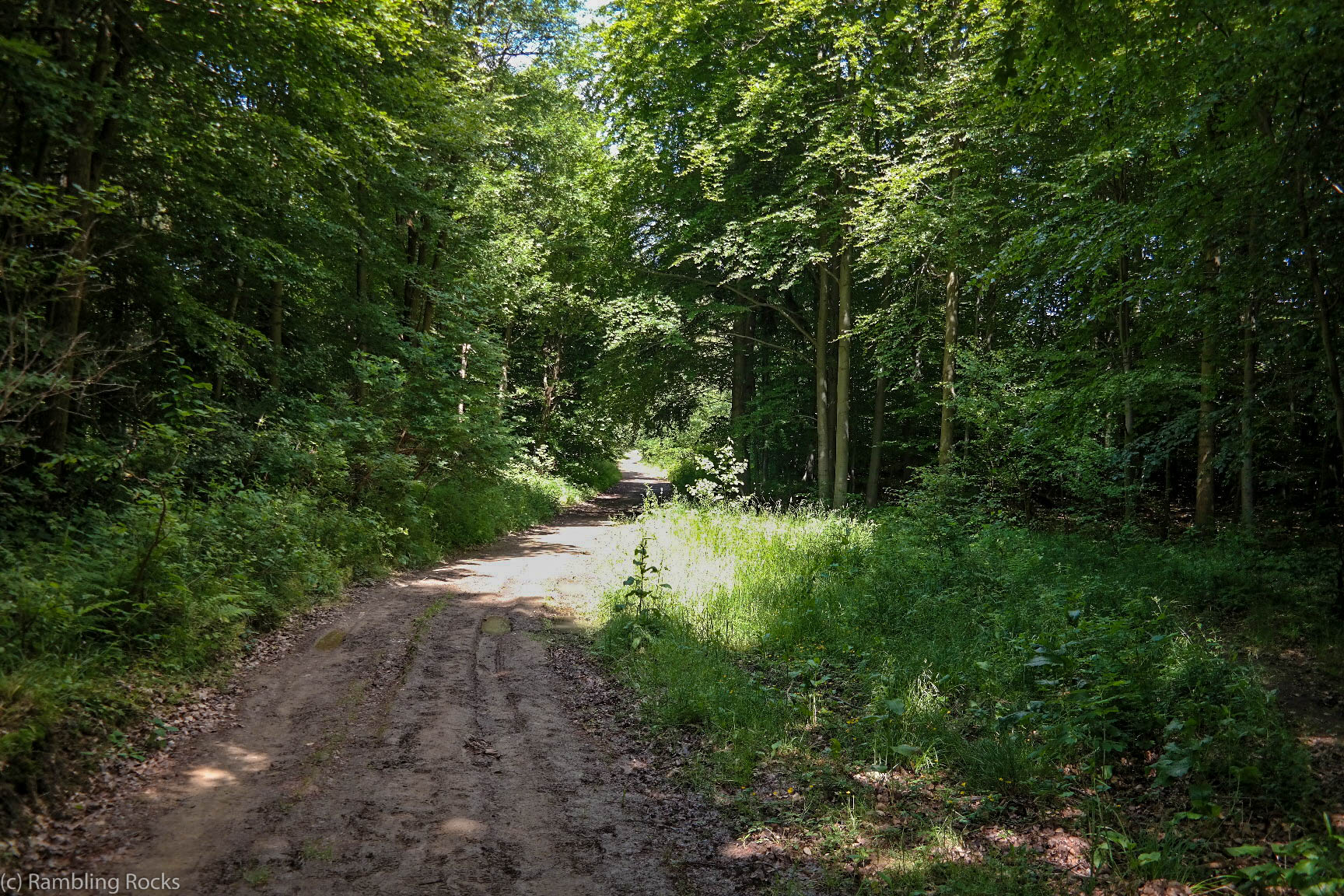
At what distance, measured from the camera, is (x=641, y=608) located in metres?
8.34

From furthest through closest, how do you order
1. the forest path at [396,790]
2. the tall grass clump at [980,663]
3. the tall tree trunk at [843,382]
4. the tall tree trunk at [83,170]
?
the tall tree trunk at [843,382] < the tall tree trunk at [83,170] < the tall grass clump at [980,663] < the forest path at [396,790]

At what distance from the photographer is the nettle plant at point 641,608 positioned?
300 inches

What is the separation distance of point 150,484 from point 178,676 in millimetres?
3059

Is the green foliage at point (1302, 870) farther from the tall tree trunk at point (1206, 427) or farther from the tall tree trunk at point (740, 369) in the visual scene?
the tall tree trunk at point (740, 369)

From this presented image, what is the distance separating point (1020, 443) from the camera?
11055 mm

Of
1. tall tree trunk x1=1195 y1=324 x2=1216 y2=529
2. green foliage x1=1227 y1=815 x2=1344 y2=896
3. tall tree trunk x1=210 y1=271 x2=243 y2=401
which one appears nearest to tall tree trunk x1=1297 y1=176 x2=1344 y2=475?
tall tree trunk x1=1195 y1=324 x2=1216 y2=529

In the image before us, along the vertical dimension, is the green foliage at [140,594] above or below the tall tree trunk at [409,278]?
below

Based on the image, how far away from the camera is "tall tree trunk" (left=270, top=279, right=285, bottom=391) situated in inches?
509

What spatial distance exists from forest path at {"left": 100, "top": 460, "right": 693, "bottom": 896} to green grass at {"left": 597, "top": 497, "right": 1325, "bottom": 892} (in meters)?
0.98

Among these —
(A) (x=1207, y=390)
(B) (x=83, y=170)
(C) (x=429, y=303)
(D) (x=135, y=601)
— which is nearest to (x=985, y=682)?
(A) (x=1207, y=390)

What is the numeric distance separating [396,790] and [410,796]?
119 millimetres

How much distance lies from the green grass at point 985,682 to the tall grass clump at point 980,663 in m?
0.02

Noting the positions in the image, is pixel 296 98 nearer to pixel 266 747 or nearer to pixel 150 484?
pixel 150 484

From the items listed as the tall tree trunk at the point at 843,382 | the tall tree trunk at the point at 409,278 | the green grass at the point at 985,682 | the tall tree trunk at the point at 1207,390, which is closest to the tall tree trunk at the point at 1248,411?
the tall tree trunk at the point at 1207,390
